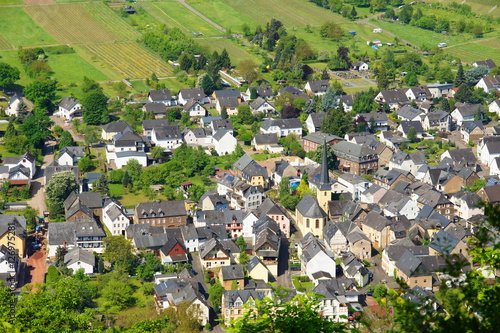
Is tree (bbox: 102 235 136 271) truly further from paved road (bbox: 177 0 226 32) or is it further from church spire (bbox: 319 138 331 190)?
paved road (bbox: 177 0 226 32)

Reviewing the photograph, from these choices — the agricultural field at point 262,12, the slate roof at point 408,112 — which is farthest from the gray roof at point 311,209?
the agricultural field at point 262,12

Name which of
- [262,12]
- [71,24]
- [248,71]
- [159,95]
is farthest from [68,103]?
[262,12]

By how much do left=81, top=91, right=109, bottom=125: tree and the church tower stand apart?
92.5 feet

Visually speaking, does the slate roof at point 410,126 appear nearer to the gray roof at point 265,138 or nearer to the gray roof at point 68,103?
the gray roof at point 265,138

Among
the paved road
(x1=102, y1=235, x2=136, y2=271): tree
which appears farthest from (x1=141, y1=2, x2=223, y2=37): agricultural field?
(x1=102, y1=235, x2=136, y2=271): tree

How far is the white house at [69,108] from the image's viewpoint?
7681cm

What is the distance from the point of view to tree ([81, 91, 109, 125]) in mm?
74438

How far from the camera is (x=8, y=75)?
8400 cm

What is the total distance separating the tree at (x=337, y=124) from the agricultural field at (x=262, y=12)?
4346cm

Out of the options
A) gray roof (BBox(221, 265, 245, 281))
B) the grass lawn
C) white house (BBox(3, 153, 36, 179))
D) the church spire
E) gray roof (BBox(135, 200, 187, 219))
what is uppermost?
the church spire

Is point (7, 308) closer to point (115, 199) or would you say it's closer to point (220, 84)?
point (115, 199)

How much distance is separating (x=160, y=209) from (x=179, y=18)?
65.7 meters

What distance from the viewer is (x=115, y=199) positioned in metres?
57.2

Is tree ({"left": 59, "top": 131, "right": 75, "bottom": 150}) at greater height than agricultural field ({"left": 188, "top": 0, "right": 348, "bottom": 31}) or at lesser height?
greater
